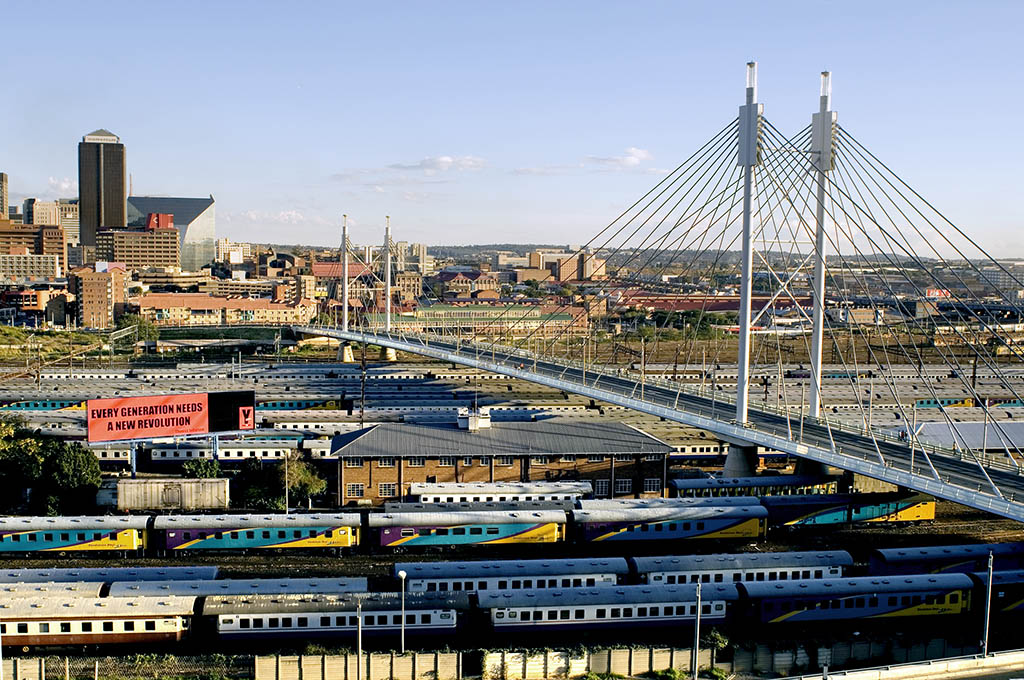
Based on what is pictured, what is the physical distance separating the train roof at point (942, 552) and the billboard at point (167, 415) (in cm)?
1596

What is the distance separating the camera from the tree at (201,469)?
87.4ft

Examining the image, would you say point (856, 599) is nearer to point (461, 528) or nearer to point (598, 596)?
point (598, 596)

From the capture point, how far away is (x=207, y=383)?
41688 mm

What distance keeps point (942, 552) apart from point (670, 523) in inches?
217

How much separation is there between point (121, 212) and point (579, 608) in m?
149

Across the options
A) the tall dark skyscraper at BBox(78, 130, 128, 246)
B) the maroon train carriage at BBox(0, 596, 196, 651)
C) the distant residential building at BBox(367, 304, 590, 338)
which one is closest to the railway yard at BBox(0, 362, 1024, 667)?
the maroon train carriage at BBox(0, 596, 196, 651)

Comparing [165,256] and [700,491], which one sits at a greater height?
[165,256]

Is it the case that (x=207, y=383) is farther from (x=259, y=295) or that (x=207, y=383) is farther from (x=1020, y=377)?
(x=259, y=295)

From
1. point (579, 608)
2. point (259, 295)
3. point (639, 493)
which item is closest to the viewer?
point (579, 608)

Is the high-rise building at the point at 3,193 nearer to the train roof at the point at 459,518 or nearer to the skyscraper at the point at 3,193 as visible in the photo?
the skyscraper at the point at 3,193

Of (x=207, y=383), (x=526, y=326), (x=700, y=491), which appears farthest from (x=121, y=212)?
(x=700, y=491)

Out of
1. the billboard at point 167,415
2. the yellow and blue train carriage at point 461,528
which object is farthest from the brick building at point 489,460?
the yellow and blue train carriage at point 461,528

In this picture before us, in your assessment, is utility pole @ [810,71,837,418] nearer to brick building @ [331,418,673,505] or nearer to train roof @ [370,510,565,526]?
brick building @ [331,418,673,505]

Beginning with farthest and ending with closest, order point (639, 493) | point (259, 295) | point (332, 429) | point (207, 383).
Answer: point (259, 295) → point (207, 383) → point (332, 429) → point (639, 493)
